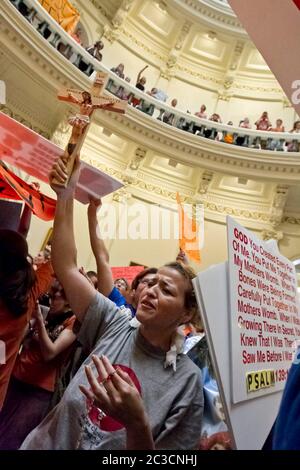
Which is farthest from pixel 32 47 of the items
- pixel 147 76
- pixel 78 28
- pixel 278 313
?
pixel 278 313

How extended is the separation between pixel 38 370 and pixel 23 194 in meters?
1.02

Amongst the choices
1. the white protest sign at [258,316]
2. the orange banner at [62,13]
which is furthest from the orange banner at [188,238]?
the orange banner at [62,13]

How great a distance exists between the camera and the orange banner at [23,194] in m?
1.98

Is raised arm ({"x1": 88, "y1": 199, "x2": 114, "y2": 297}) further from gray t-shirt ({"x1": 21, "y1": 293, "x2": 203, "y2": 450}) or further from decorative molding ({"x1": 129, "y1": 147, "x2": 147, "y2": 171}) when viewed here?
decorative molding ({"x1": 129, "y1": 147, "x2": 147, "y2": 171})

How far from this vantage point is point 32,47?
699cm

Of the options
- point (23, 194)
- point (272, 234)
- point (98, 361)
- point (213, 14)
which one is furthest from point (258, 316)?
point (213, 14)

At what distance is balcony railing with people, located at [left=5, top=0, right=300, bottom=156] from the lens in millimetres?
7859

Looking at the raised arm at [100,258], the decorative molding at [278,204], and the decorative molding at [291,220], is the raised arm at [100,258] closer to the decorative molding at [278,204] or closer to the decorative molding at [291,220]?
the decorative molding at [278,204]

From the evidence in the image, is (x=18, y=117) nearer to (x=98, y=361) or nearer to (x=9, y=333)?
(x=9, y=333)

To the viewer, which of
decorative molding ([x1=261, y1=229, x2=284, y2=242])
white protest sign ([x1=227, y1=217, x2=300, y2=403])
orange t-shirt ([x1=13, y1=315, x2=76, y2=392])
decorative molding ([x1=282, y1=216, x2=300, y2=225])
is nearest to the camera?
white protest sign ([x1=227, y1=217, x2=300, y2=403])

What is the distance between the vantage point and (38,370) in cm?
190

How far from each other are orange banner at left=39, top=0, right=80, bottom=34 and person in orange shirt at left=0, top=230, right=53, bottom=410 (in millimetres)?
9567

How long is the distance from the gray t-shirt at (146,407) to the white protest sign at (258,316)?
185 mm

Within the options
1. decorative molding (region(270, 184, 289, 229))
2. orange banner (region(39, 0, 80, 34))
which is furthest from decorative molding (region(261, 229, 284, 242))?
orange banner (region(39, 0, 80, 34))
